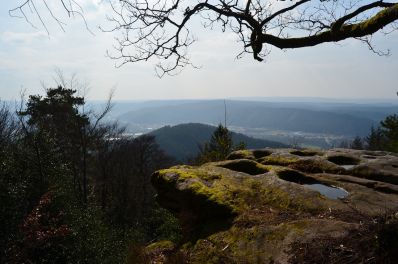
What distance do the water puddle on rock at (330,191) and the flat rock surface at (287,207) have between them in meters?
0.02

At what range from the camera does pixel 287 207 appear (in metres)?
7.09

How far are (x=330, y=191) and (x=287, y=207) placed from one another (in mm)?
1367

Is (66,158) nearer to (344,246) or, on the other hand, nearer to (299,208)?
(299,208)

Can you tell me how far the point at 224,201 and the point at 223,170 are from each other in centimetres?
210

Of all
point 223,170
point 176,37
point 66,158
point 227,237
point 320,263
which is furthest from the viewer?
point 66,158

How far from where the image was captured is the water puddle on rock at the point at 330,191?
7.57m

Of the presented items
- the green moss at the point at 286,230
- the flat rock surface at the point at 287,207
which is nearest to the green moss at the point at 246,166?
the flat rock surface at the point at 287,207

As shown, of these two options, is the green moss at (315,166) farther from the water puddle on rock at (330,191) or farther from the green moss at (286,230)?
the green moss at (286,230)

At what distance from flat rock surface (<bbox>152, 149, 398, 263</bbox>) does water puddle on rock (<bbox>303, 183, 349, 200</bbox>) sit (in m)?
0.02

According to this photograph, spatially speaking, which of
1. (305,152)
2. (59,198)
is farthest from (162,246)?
(59,198)

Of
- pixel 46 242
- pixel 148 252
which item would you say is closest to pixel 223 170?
pixel 148 252

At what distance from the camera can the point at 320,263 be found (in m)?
4.84

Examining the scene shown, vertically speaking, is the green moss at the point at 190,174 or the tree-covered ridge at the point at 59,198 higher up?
the green moss at the point at 190,174

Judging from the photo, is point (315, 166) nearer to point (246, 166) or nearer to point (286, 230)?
point (246, 166)
